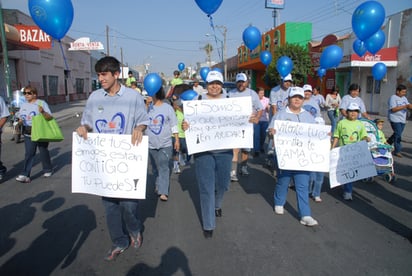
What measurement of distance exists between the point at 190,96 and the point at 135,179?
457 centimetres

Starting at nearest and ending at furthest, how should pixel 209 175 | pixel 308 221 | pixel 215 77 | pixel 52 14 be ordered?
pixel 209 175, pixel 215 77, pixel 308 221, pixel 52 14

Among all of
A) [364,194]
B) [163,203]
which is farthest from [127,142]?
[364,194]

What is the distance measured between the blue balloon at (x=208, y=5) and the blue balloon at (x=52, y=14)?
9.33ft

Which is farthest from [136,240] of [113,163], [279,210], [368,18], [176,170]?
[368,18]

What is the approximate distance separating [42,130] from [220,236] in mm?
4104

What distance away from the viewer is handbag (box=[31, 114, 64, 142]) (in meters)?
5.84

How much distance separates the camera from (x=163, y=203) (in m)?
4.91

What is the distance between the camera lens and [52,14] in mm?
5746

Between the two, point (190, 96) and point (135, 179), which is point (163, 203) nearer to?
point (135, 179)

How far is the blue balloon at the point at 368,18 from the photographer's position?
316 inches

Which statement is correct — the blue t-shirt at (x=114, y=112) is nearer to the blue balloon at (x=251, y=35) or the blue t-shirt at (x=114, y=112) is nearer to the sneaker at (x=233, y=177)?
the sneaker at (x=233, y=177)

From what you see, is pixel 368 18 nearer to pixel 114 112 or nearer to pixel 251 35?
pixel 251 35

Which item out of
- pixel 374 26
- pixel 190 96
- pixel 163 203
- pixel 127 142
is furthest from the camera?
pixel 374 26

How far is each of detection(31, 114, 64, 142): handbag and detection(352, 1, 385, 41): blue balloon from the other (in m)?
7.81
